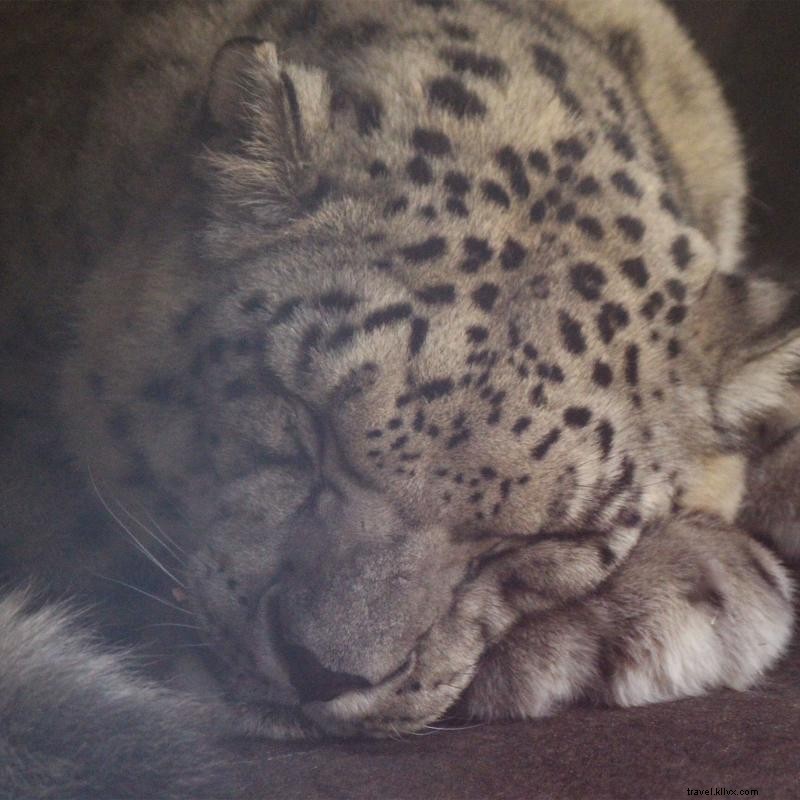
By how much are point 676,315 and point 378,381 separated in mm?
536

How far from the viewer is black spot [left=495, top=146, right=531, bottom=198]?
177 centimetres

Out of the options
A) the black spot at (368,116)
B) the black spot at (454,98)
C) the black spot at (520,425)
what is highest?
the black spot at (454,98)

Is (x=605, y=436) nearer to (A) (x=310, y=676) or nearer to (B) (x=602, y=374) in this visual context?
(B) (x=602, y=374)

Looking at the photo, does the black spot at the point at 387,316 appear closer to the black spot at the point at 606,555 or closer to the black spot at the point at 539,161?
the black spot at the point at 539,161

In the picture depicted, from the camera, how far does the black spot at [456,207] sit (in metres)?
1.74

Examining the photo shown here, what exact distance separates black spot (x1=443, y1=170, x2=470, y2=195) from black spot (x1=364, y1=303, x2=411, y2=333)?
210mm

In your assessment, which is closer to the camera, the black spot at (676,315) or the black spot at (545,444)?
the black spot at (545,444)

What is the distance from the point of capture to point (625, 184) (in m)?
1.88

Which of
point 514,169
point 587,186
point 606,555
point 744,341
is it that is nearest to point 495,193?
point 514,169

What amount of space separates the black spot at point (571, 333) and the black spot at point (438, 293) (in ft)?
0.54

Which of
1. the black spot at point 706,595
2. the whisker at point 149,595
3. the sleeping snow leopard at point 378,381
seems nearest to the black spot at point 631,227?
the sleeping snow leopard at point 378,381

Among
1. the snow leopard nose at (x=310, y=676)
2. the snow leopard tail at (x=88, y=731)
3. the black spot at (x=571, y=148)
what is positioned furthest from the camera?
the black spot at (x=571, y=148)

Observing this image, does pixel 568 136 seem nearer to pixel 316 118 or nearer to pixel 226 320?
pixel 316 118

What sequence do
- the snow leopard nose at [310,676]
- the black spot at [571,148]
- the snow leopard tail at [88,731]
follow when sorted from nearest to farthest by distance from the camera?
the snow leopard tail at [88,731] < the snow leopard nose at [310,676] < the black spot at [571,148]
